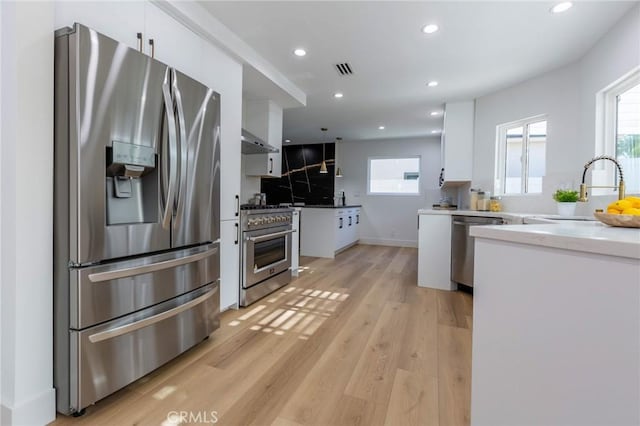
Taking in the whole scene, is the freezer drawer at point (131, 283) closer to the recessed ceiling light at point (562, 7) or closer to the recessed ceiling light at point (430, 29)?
the recessed ceiling light at point (430, 29)

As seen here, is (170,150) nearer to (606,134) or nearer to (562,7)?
(562,7)

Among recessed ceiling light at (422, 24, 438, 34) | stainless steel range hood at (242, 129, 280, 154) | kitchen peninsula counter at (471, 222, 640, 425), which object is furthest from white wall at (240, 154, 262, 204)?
kitchen peninsula counter at (471, 222, 640, 425)

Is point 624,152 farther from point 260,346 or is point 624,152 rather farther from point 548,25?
point 260,346

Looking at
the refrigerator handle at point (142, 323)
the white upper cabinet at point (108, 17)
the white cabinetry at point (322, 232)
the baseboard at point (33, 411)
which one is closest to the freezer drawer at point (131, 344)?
the refrigerator handle at point (142, 323)

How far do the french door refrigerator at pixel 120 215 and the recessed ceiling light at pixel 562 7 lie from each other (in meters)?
2.58

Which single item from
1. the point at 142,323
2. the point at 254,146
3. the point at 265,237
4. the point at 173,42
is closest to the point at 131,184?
the point at 142,323

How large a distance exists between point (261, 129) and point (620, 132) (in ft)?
11.8

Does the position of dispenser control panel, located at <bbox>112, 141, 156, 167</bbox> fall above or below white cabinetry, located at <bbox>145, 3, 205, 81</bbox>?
below

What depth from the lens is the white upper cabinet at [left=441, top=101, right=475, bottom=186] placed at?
4215 millimetres

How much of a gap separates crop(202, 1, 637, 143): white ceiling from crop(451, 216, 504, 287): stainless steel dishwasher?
163 centimetres

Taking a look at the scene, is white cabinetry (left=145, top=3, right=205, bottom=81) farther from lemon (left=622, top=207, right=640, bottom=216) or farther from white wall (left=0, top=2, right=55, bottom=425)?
lemon (left=622, top=207, right=640, bottom=216)

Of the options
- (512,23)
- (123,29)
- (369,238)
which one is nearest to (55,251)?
(123,29)

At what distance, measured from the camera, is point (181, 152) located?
174 centimetres

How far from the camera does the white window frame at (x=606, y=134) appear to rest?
2.46 metres
